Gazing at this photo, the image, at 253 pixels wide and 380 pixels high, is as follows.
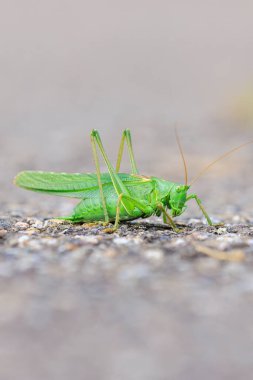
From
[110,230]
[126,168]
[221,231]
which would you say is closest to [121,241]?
[110,230]

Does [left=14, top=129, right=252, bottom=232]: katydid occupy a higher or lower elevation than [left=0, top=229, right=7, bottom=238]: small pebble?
higher

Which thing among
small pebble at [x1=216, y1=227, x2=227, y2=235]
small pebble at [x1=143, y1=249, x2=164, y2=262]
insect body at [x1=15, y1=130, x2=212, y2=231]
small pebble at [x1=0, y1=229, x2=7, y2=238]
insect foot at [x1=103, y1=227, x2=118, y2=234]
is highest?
insect body at [x1=15, y1=130, x2=212, y2=231]

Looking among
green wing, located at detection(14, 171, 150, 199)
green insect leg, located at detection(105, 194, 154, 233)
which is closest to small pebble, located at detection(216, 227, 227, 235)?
green insect leg, located at detection(105, 194, 154, 233)

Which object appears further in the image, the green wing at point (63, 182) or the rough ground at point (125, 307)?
the green wing at point (63, 182)

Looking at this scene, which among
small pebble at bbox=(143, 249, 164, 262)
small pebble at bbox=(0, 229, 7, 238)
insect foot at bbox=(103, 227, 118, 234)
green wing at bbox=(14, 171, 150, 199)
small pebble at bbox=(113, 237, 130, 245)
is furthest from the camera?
green wing at bbox=(14, 171, 150, 199)

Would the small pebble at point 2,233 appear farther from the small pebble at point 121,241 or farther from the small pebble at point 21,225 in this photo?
the small pebble at point 121,241

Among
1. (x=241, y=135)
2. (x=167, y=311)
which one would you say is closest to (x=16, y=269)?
(x=167, y=311)

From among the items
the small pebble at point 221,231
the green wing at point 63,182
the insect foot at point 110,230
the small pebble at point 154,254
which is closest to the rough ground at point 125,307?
the small pebble at point 154,254

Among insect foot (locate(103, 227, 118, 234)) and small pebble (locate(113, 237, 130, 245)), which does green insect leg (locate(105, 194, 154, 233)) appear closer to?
insect foot (locate(103, 227, 118, 234))
